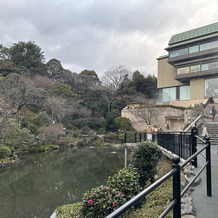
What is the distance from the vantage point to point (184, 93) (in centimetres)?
3077

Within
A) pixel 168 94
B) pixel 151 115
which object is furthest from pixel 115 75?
pixel 151 115

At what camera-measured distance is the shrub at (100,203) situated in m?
4.33

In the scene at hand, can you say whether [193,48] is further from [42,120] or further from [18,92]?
[18,92]

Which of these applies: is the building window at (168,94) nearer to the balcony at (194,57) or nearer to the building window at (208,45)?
the balcony at (194,57)

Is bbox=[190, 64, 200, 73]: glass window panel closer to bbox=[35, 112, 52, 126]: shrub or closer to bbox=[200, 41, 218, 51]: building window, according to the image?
bbox=[200, 41, 218, 51]: building window

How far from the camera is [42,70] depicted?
35.5 meters

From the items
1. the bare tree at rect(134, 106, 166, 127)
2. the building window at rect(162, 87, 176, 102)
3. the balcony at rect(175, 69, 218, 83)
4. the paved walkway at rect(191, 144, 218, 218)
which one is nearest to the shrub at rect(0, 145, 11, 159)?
the paved walkway at rect(191, 144, 218, 218)

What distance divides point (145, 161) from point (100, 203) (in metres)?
3.10

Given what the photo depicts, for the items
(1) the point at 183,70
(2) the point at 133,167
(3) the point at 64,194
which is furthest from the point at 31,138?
(1) the point at 183,70

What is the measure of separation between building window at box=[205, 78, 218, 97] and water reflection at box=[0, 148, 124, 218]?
58.2 feet

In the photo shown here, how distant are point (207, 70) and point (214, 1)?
39.1 ft

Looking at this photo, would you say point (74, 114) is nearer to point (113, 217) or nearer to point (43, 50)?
point (43, 50)

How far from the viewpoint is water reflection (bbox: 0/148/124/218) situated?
7387 mm

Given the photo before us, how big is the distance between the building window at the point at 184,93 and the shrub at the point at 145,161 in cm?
2446
